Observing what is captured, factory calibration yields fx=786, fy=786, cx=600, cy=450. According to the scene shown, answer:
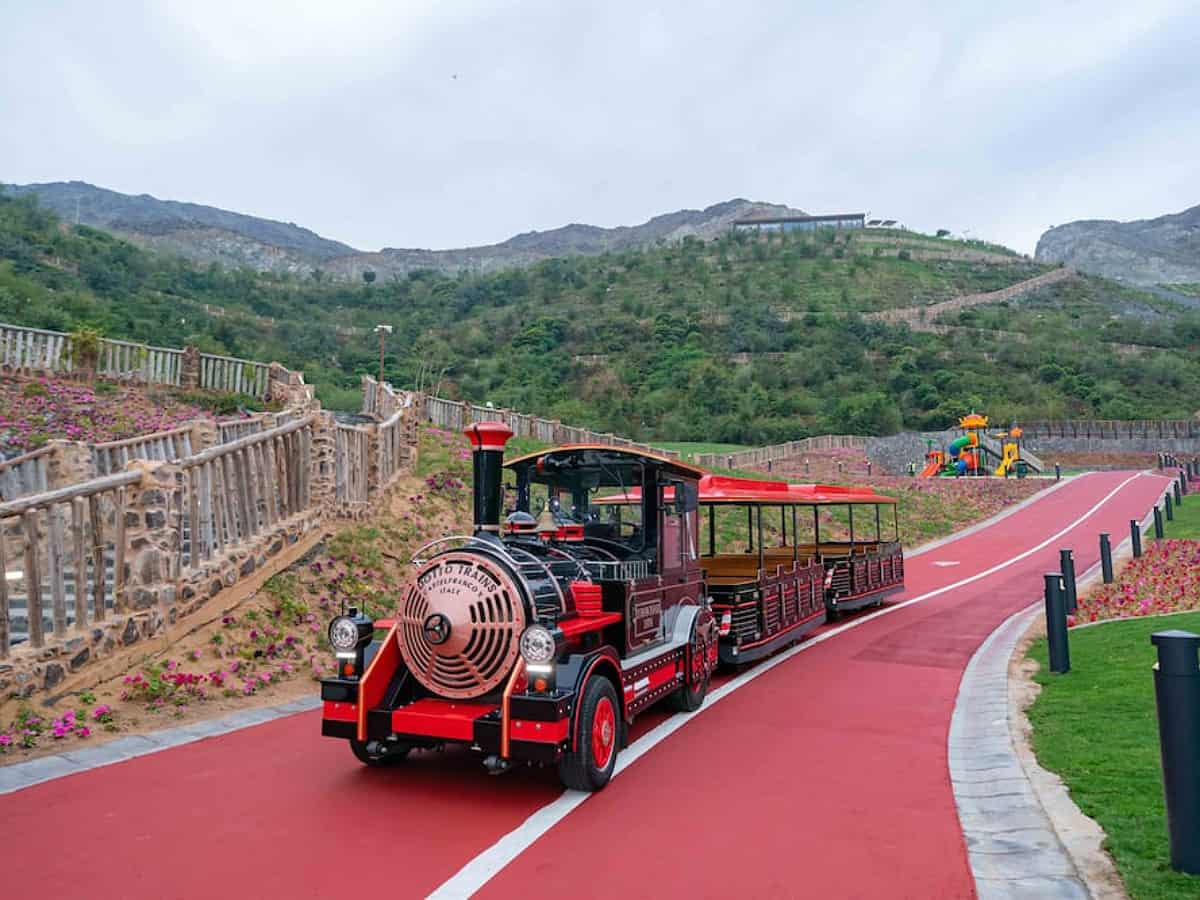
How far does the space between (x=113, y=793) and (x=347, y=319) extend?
257ft

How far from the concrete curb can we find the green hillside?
3116 cm

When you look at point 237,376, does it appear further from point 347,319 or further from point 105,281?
point 347,319

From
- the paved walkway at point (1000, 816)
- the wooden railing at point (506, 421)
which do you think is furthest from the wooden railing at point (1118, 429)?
the paved walkway at point (1000, 816)

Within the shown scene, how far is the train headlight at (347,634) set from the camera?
18.4 ft

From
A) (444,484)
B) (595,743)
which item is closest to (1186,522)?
(444,484)

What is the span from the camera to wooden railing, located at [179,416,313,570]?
843cm

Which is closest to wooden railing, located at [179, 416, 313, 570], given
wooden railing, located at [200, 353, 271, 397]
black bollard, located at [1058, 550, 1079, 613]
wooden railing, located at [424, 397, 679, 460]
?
wooden railing, located at [424, 397, 679, 460]

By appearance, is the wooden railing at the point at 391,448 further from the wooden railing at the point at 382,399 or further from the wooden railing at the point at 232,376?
the wooden railing at the point at 232,376

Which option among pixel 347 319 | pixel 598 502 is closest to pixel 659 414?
pixel 347 319

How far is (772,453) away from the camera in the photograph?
41.7 metres

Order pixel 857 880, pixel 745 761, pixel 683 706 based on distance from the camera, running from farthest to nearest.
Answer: pixel 683 706 < pixel 745 761 < pixel 857 880

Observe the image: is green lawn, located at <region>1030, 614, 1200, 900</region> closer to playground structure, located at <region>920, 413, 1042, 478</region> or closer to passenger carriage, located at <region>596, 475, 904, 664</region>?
passenger carriage, located at <region>596, 475, 904, 664</region>

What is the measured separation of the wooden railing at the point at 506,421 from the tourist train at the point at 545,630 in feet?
41.8

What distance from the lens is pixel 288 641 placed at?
345 inches
